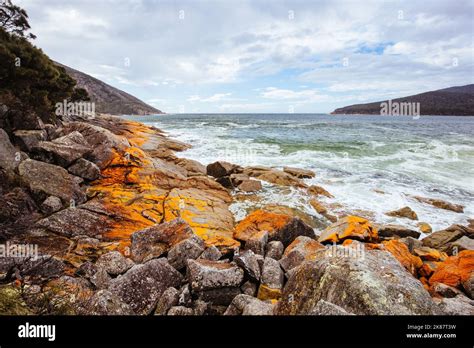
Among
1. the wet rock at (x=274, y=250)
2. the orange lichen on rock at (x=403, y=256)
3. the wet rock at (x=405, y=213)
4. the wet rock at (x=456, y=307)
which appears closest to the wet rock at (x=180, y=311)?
the wet rock at (x=274, y=250)

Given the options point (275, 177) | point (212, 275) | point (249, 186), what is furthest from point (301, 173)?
point (212, 275)

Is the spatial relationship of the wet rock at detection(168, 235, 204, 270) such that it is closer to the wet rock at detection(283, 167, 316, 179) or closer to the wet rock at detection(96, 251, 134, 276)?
the wet rock at detection(96, 251, 134, 276)

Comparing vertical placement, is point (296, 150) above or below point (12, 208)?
above

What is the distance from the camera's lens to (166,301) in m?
4.61

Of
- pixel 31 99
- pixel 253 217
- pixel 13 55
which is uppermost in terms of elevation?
pixel 13 55

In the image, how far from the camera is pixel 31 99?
45.1 ft

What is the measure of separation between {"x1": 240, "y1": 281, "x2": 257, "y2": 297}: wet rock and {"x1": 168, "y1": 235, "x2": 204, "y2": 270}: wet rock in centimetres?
137

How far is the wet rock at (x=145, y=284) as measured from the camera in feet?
15.1

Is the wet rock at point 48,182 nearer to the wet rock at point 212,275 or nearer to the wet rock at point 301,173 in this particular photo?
the wet rock at point 212,275

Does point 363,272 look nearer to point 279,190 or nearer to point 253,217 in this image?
point 253,217

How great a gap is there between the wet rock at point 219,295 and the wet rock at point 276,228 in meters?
3.27

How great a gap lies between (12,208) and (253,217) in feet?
23.9
